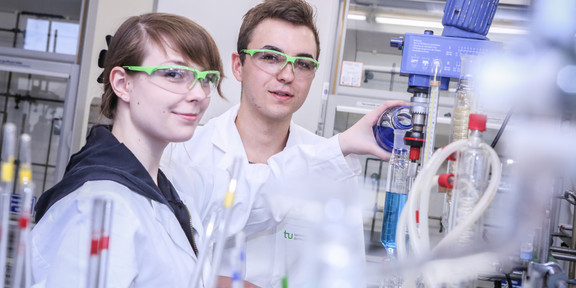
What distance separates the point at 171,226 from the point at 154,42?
44 centimetres

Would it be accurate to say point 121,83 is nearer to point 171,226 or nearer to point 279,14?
point 171,226

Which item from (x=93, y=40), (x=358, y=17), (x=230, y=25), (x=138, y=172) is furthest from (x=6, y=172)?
(x=358, y=17)

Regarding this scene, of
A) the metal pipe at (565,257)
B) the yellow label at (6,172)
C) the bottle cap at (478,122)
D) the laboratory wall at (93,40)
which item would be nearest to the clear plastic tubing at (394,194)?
the bottle cap at (478,122)

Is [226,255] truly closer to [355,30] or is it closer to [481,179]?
[481,179]

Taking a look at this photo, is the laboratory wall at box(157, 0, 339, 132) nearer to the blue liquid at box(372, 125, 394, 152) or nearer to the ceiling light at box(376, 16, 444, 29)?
the ceiling light at box(376, 16, 444, 29)

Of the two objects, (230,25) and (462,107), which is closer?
(462,107)

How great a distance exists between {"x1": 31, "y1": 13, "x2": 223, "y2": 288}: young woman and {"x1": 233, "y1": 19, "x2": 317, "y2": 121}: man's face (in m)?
0.48

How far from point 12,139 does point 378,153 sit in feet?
3.34

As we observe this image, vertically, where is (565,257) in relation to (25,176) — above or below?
below

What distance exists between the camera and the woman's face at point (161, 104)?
131 cm

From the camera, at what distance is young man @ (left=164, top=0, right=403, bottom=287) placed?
66.2 inches

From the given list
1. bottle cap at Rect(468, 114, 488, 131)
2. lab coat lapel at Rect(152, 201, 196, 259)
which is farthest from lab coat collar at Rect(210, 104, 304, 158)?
bottle cap at Rect(468, 114, 488, 131)

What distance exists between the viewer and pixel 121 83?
1.37 m

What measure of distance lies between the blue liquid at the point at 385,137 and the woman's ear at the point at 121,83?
65 centimetres
